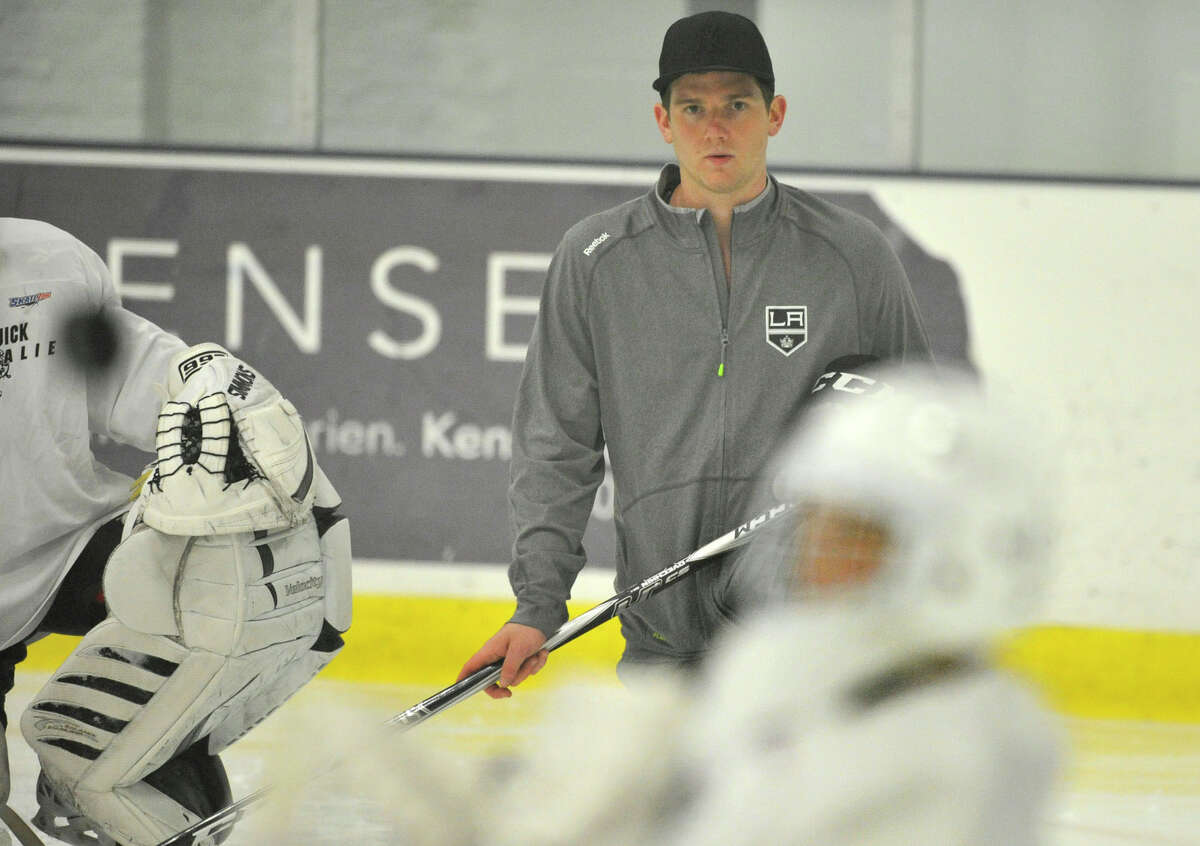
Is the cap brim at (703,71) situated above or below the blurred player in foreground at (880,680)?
above

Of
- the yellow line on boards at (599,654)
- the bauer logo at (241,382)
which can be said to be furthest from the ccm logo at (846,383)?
the yellow line on boards at (599,654)

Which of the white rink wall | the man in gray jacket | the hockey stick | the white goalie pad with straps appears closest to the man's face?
the man in gray jacket

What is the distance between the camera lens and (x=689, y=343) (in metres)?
1.80

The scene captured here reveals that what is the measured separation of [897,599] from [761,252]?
898 millimetres

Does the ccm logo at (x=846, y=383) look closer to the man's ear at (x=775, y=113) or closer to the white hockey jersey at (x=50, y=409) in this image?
the man's ear at (x=775, y=113)

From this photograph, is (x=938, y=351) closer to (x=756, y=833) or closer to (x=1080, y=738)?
(x=1080, y=738)

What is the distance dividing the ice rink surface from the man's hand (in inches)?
2.6

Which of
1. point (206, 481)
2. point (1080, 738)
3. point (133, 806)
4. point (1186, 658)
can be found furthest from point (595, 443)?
point (1186, 658)

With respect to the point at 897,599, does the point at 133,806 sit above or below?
below

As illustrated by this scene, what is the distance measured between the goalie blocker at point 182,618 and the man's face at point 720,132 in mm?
594

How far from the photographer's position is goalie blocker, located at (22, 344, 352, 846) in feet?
5.96

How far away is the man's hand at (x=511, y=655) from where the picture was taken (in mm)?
1741

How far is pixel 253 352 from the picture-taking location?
12.9 feet

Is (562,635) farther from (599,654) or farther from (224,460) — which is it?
(599,654)
